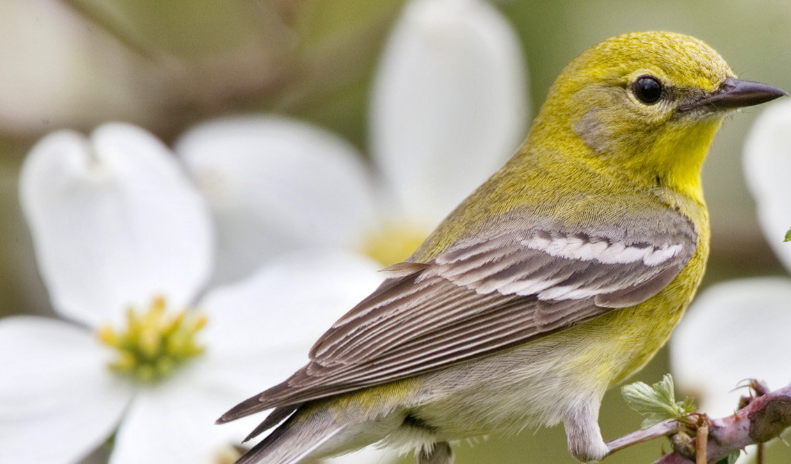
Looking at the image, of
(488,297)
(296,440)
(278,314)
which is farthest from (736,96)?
(296,440)

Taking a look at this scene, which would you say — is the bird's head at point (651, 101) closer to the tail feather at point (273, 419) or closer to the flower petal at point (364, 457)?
the flower petal at point (364, 457)

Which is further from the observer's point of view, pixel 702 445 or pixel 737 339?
pixel 737 339

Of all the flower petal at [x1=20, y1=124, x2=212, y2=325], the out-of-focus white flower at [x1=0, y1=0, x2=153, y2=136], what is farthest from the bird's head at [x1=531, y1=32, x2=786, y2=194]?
the out-of-focus white flower at [x1=0, y1=0, x2=153, y2=136]

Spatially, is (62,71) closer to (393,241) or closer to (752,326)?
(393,241)

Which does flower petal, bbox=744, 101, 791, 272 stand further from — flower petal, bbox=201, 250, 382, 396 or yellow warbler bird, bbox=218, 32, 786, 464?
flower petal, bbox=201, 250, 382, 396

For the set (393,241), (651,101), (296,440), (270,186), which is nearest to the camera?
(296,440)

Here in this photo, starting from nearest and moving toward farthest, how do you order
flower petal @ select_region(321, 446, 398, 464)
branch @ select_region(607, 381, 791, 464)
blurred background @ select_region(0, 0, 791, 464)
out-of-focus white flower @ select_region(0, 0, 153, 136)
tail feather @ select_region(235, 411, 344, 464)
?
branch @ select_region(607, 381, 791, 464)
tail feather @ select_region(235, 411, 344, 464)
flower petal @ select_region(321, 446, 398, 464)
blurred background @ select_region(0, 0, 791, 464)
out-of-focus white flower @ select_region(0, 0, 153, 136)
